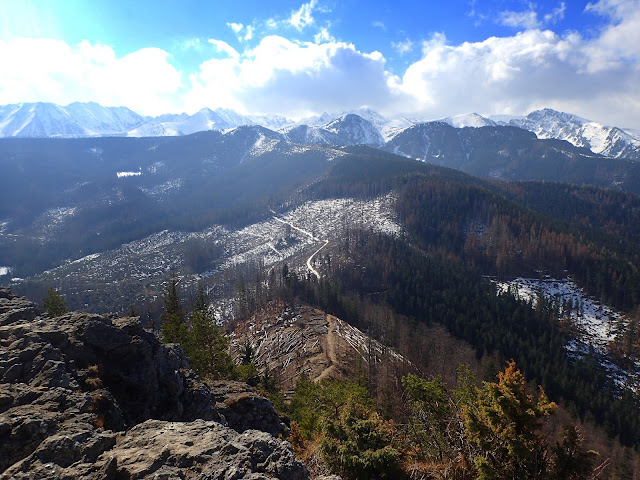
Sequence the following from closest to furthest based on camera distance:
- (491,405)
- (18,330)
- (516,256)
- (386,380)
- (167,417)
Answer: (491,405) → (18,330) → (167,417) → (386,380) → (516,256)

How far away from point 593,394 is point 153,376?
11815 centimetres

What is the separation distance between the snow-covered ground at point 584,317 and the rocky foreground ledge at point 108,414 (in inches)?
5451

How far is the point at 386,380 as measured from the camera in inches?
2393

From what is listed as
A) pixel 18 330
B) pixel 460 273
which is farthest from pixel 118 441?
pixel 460 273

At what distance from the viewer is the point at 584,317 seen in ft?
478

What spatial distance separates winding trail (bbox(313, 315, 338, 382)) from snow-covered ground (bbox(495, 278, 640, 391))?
301 feet

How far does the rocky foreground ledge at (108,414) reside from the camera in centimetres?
1059

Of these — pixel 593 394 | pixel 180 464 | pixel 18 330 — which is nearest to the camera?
pixel 180 464

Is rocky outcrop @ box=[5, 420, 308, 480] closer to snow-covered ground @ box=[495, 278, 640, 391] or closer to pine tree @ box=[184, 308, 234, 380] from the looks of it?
pine tree @ box=[184, 308, 234, 380]

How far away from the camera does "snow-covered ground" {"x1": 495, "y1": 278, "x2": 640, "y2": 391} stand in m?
113

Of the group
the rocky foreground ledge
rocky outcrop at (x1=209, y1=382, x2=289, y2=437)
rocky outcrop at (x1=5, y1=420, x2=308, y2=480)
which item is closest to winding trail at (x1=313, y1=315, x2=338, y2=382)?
rocky outcrop at (x1=209, y1=382, x2=289, y2=437)

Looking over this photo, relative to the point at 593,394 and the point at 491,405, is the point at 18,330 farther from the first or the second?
the point at 593,394

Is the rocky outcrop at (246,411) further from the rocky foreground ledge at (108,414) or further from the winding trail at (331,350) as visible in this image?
the winding trail at (331,350)

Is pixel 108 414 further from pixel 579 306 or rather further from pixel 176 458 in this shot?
pixel 579 306
